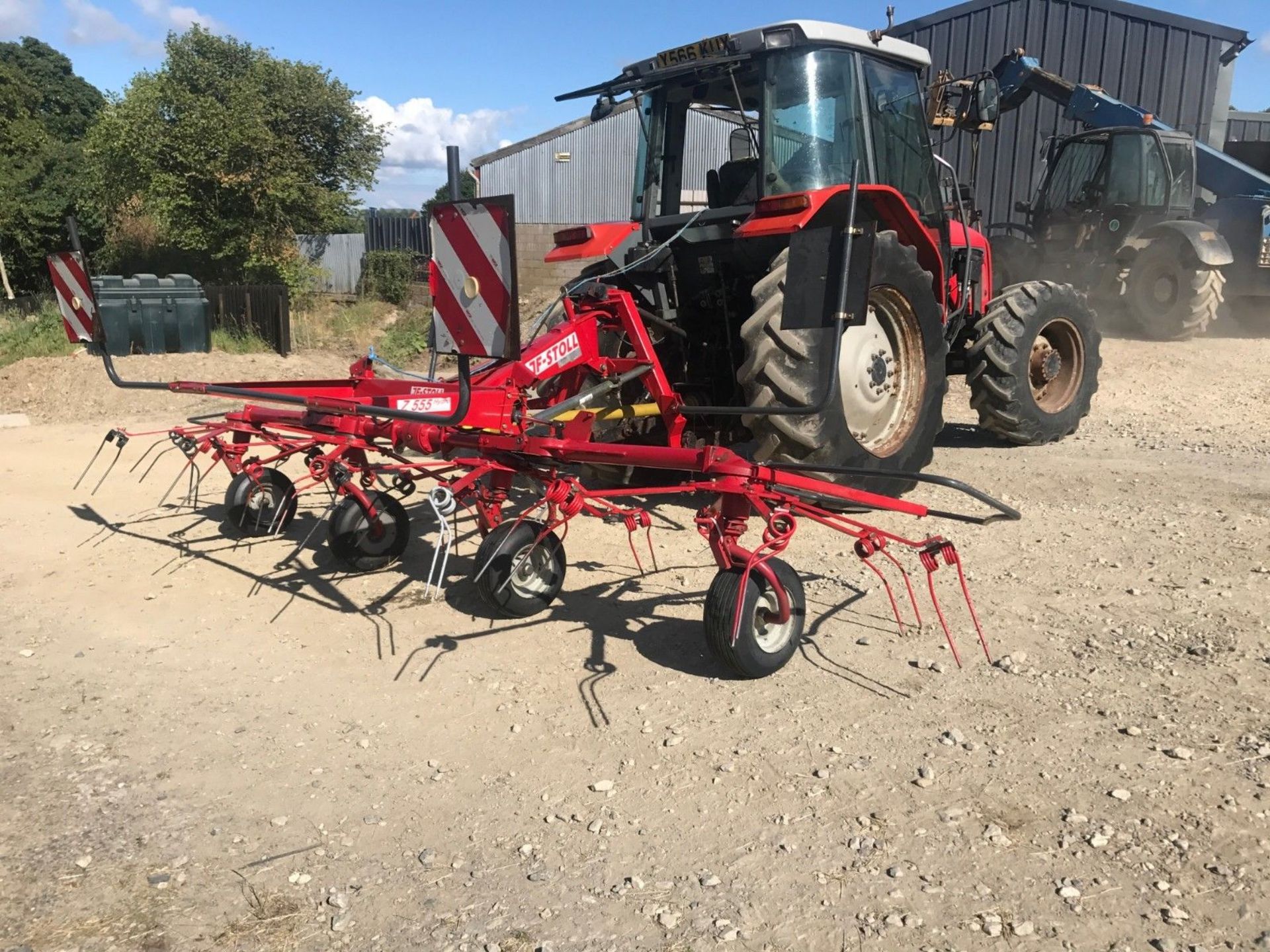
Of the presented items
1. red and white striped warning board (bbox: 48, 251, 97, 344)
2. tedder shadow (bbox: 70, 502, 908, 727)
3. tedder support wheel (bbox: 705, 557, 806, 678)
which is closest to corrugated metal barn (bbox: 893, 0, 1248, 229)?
tedder shadow (bbox: 70, 502, 908, 727)

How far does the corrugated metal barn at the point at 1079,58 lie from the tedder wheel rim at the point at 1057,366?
26.4 ft

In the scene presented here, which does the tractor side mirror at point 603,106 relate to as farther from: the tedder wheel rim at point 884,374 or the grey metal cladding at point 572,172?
the grey metal cladding at point 572,172

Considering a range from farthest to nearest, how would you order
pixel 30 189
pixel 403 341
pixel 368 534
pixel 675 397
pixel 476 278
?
pixel 30 189
pixel 403 341
pixel 675 397
pixel 368 534
pixel 476 278

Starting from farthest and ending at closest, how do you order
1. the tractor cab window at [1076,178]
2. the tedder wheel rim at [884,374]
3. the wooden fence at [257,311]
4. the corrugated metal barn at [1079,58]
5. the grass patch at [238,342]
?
the corrugated metal barn at [1079,58] → the wooden fence at [257,311] → the grass patch at [238,342] → the tractor cab window at [1076,178] → the tedder wheel rim at [884,374]

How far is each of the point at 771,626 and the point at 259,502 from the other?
295cm

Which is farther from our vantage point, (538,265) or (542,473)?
(538,265)

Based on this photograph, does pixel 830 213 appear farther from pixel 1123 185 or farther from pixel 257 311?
pixel 257 311

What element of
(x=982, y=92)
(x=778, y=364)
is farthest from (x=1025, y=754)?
(x=982, y=92)

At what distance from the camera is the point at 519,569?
160 inches

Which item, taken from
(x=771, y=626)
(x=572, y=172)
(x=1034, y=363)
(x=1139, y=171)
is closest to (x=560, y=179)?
(x=572, y=172)

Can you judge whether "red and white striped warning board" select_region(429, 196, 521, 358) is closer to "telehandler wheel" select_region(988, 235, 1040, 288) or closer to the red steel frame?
the red steel frame

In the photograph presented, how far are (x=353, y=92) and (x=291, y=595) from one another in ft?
64.6

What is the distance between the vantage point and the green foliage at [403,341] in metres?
14.9

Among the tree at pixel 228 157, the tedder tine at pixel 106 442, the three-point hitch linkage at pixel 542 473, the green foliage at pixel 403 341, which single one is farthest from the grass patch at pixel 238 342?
the three-point hitch linkage at pixel 542 473
